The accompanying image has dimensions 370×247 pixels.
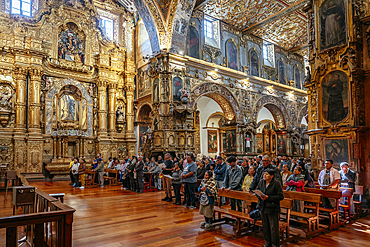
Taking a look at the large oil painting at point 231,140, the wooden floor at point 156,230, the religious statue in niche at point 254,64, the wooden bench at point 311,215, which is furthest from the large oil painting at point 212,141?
the wooden bench at point 311,215

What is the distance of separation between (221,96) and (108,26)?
29.8 feet

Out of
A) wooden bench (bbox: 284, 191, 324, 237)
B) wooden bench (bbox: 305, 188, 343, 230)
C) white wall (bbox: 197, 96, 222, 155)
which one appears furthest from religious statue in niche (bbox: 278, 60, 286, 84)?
wooden bench (bbox: 284, 191, 324, 237)

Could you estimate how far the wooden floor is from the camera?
4.72m

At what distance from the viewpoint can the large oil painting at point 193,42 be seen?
54.4 feet

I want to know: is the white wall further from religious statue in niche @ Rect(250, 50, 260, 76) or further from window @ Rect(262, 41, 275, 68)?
window @ Rect(262, 41, 275, 68)

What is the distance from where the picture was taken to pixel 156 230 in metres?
5.38

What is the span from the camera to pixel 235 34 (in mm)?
19625

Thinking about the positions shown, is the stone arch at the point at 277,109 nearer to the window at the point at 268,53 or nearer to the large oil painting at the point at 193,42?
the window at the point at 268,53

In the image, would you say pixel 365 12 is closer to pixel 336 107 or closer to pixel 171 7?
pixel 336 107

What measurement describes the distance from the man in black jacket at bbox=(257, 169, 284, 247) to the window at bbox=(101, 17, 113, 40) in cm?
1688

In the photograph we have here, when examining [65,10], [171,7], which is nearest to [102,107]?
[65,10]

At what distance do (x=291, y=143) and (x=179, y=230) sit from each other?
1962cm

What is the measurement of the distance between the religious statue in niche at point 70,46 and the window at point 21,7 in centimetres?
196

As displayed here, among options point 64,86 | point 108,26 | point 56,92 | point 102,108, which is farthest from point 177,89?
point 108,26
